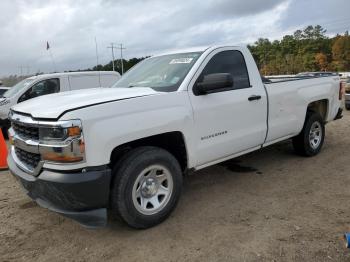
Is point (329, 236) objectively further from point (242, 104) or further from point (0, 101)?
point (0, 101)

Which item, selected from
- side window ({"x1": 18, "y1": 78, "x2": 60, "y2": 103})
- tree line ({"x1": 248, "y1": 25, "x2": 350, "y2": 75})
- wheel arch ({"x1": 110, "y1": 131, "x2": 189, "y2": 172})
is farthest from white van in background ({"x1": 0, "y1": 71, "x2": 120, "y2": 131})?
tree line ({"x1": 248, "y1": 25, "x2": 350, "y2": 75})

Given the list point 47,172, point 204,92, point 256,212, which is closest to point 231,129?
point 204,92

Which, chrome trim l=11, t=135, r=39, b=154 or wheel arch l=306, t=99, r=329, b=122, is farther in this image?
wheel arch l=306, t=99, r=329, b=122

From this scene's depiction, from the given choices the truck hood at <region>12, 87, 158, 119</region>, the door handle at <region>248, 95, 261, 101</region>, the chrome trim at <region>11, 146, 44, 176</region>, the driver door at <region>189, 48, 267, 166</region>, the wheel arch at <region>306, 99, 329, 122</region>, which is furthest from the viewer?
the wheel arch at <region>306, 99, 329, 122</region>

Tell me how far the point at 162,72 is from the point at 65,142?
5.87 feet

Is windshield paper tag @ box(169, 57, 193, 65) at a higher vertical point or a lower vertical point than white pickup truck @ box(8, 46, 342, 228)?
higher

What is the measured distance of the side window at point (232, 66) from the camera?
4.35 meters

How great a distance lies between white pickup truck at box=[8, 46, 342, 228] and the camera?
10.1 ft

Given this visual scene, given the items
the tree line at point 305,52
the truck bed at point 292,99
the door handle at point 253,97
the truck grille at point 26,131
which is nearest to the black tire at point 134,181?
the truck grille at point 26,131

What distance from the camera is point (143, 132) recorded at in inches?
134

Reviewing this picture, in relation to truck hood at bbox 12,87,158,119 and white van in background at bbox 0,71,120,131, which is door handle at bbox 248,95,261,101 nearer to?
truck hood at bbox 12,87,158,119

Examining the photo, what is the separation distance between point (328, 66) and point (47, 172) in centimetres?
7983

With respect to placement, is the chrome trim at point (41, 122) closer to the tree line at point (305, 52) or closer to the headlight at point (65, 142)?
the headlight at point (65, 142)

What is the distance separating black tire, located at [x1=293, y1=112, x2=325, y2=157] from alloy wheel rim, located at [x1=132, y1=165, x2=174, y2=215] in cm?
310
